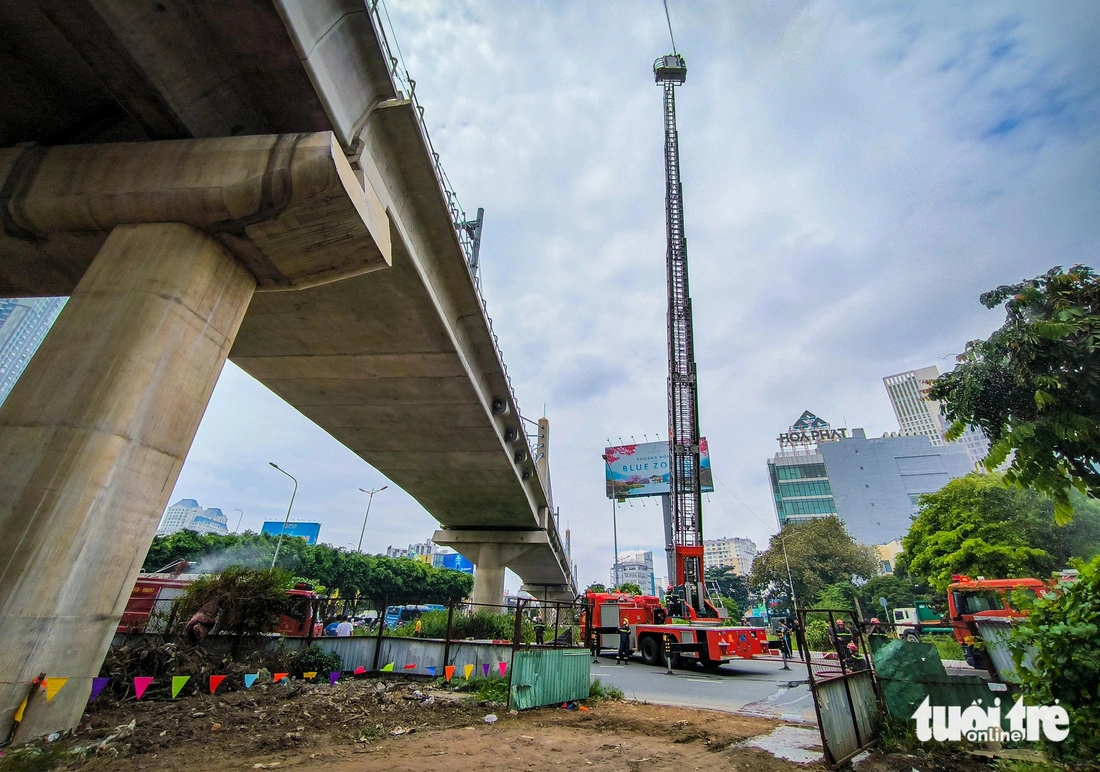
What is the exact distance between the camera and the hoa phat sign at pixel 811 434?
93.2 metres

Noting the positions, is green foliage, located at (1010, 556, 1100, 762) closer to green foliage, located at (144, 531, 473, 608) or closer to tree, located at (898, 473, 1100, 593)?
tree, located at (898, 473, 1100, 593)

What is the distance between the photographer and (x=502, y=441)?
14.8 m

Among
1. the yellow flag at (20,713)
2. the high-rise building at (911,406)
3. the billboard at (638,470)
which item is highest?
the high-rise building at (911,406)

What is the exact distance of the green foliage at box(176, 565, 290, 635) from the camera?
11.4m

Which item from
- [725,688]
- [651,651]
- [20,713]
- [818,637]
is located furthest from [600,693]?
[818,637]

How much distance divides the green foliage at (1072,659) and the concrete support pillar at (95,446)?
8394 millimetres

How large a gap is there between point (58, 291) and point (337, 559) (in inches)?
1674

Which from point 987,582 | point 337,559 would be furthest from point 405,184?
point 337,559

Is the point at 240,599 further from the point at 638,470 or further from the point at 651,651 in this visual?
the point at 638,470

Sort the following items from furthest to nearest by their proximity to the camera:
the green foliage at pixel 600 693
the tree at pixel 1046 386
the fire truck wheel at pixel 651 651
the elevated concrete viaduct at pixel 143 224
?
the fire truck wheel at pixel 651 651
the green foliage at pixel 600 693
the tree at pixel 1046 386
the elevated concrete viaduct at pixel 143 224

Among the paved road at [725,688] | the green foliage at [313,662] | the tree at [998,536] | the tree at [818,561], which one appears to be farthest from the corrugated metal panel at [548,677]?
the tree at [818,561]

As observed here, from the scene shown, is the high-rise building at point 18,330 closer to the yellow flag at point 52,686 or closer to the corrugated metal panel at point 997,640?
the yellow flag at point 52,686

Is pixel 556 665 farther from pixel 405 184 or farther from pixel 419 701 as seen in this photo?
pixel 405 184

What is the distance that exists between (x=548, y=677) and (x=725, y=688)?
5389 millimetres
